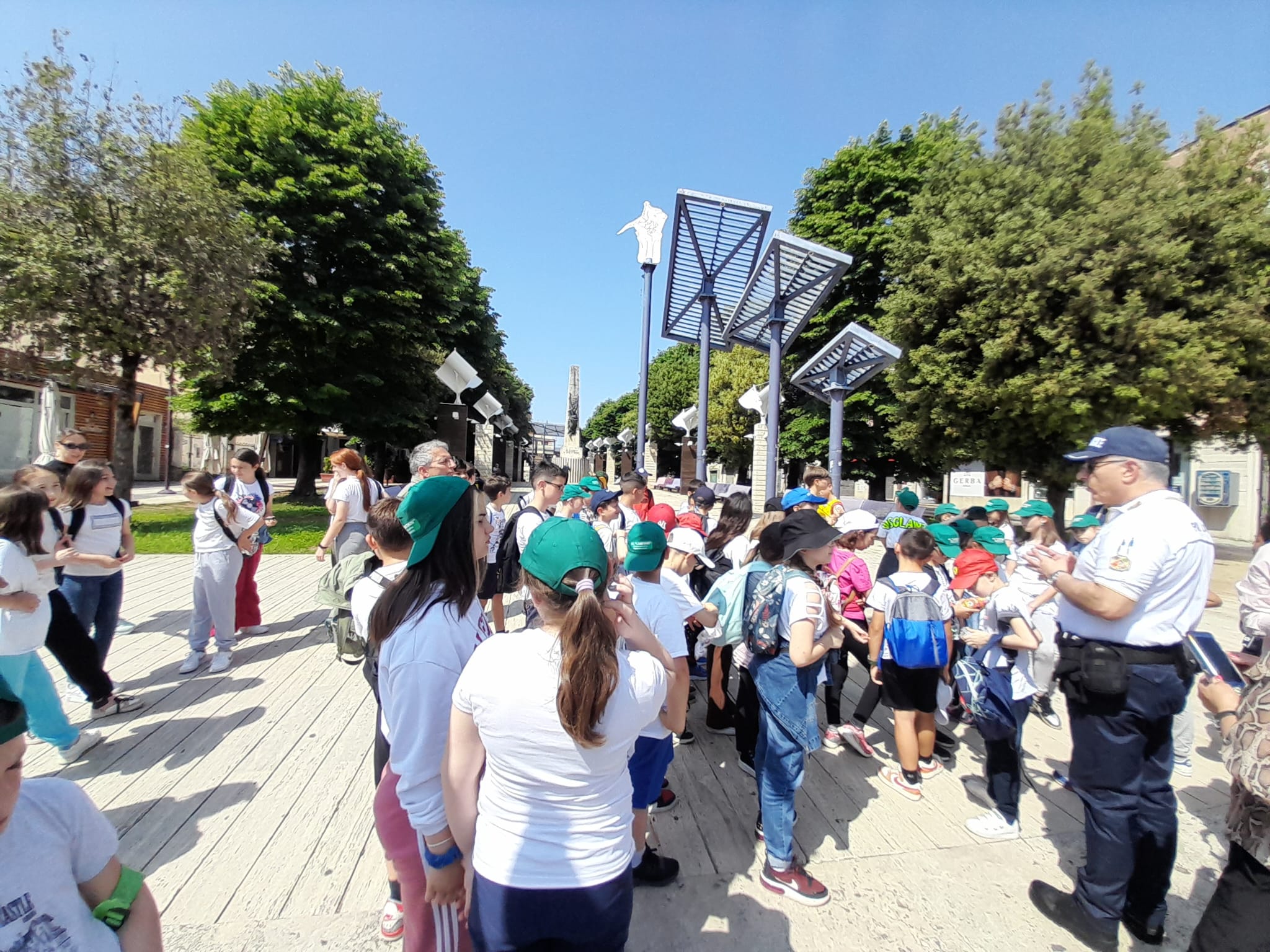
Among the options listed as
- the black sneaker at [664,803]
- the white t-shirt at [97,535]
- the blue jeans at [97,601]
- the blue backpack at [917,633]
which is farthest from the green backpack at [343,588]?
the blue backpack at [917,633]

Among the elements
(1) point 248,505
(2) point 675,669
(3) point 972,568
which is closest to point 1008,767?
(3) point 972,568

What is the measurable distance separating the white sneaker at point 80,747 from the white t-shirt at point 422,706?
10.9 feet

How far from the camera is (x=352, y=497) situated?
17.6 ft

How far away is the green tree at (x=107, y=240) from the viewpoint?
11008 mm

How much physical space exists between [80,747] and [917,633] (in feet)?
16.6

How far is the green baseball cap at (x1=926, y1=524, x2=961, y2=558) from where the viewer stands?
12.4 ft

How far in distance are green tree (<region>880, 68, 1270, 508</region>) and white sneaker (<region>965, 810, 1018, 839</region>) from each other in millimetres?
11452

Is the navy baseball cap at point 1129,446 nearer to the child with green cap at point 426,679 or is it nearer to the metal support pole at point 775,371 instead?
the child with green cap at point 426,679

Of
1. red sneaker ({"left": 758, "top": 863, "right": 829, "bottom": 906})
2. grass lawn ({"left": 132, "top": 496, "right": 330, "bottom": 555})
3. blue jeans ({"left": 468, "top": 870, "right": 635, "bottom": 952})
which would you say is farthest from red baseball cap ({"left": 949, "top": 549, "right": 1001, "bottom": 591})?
grass lawn ({"left": 132, "top": 496, "right": 330, "bottom": 555})

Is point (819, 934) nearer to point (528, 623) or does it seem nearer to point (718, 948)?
point (718, 948)

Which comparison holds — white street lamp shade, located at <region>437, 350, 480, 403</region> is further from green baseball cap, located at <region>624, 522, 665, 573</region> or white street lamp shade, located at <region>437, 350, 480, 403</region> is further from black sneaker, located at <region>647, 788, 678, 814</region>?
green baseball cap, located at <region>624, 522, 665, 573</region>

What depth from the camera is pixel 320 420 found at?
16.9 m

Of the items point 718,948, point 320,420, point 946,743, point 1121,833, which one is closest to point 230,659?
point 718,948

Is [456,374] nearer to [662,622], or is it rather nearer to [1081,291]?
[1081,291]
